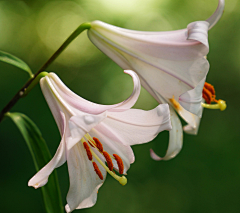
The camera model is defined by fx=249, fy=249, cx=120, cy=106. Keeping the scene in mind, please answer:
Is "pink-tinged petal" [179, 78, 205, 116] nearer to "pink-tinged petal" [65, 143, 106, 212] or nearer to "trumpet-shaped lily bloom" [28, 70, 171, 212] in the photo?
"trumpet-shaped lily bloom" [28, 70, 171, 212]

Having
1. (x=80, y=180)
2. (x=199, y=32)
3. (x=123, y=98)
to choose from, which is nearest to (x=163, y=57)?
(x=199, y=32)

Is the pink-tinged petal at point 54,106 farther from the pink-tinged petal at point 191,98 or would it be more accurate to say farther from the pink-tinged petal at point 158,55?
the pink-tinged petal at point 191,98

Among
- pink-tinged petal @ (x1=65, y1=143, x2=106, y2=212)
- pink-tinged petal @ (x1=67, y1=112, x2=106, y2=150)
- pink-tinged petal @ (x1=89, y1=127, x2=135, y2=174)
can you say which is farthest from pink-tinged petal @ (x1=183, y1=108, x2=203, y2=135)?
pink-tinged petal @ (x1=67, y1=112, x2=106, y2=150)

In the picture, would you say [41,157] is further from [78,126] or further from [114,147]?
[78,126]

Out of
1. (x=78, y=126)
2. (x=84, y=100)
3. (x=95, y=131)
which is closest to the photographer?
(x=78, y=126)

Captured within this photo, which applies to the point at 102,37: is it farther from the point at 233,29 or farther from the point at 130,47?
the point at 233,29

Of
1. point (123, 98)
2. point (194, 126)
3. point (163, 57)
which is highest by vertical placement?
point (163, 57)

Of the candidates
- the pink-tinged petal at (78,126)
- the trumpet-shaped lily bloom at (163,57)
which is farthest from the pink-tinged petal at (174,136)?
the pink-tinged petal at (78,126)
